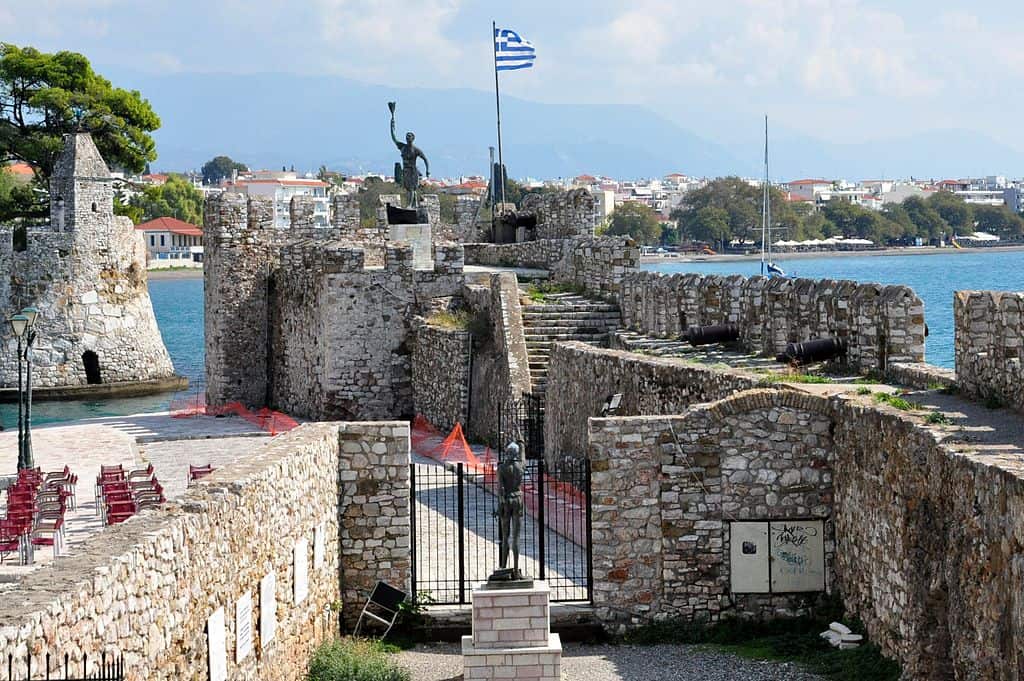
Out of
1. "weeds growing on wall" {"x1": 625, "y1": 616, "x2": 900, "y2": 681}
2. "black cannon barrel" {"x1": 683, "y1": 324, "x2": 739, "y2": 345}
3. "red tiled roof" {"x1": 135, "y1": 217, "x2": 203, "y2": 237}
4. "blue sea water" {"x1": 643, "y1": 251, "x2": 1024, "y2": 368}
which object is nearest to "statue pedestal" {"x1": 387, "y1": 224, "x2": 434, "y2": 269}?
"black cannon barrel" {"x1": 683, "y1": 324, "x2": 739, "y2": 345}

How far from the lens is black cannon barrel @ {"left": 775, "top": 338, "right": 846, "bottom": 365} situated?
60.4 ft

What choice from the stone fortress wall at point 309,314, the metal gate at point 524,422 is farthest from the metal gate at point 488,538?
the stone fortress wall at point 309,314

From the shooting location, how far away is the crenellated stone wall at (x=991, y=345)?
46.7 ft

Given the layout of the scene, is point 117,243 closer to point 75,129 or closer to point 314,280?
point 75,129

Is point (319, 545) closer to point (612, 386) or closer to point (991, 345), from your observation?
point (612, 386)

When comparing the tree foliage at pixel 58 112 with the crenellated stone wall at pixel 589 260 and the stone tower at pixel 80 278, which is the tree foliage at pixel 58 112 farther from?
the crenellated stone wall at pixel 589 260

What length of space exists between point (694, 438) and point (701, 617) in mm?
1806

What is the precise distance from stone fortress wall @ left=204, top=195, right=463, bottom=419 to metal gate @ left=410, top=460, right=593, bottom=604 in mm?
9099

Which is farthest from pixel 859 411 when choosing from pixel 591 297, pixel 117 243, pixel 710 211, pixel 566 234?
pixel 710 211

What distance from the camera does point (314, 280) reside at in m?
32.2

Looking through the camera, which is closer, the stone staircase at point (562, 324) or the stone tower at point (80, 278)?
the stone staircase at point (562, 324)

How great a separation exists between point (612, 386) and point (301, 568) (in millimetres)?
7206

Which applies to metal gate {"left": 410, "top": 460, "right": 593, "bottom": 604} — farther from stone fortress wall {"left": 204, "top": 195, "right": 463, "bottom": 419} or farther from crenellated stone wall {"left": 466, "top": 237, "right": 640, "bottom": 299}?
stone fortress wall {"left": 204, "top": 195, "right": 463, "bottom": 419}

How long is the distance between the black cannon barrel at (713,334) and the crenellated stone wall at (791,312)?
0.46 feet
